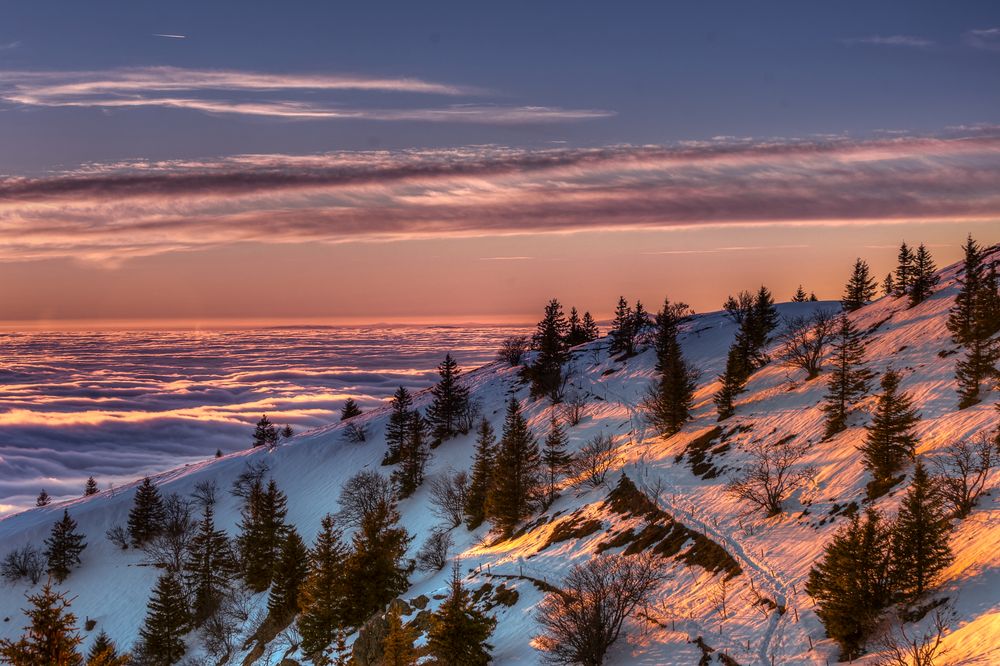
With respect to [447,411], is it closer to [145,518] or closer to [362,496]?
[362,496]

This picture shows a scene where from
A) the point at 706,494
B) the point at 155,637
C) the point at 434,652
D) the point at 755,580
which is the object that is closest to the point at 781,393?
the point at 706,494

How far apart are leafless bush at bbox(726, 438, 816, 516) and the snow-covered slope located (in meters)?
0.99

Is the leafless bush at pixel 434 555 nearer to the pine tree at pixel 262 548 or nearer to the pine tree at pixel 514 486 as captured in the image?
the pine tree at pixel 514 486

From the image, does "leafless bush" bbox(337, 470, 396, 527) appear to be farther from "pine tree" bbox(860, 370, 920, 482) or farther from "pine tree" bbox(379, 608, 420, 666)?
"pine tree" bbox(860, 370, 920, 482)

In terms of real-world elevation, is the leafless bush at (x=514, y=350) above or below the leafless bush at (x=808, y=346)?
below

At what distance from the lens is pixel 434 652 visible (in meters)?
33.3

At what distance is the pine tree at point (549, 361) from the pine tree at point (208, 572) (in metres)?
54.9

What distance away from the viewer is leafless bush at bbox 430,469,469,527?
70.9 meters

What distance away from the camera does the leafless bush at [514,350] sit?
139975 mm

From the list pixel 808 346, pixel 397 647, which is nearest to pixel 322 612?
pixel 397 647

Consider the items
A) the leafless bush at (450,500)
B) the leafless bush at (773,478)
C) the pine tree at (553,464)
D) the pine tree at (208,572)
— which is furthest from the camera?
the pine tree at (208,572)

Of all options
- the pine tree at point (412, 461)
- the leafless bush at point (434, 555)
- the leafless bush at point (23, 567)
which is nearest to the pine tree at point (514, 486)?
the leafless bush at point (434, 555)

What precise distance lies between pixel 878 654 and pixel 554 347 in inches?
3743

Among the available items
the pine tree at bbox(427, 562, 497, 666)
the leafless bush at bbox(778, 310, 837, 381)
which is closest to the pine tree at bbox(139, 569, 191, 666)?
the pine tree at bbox(427, 562, 497, 666)
